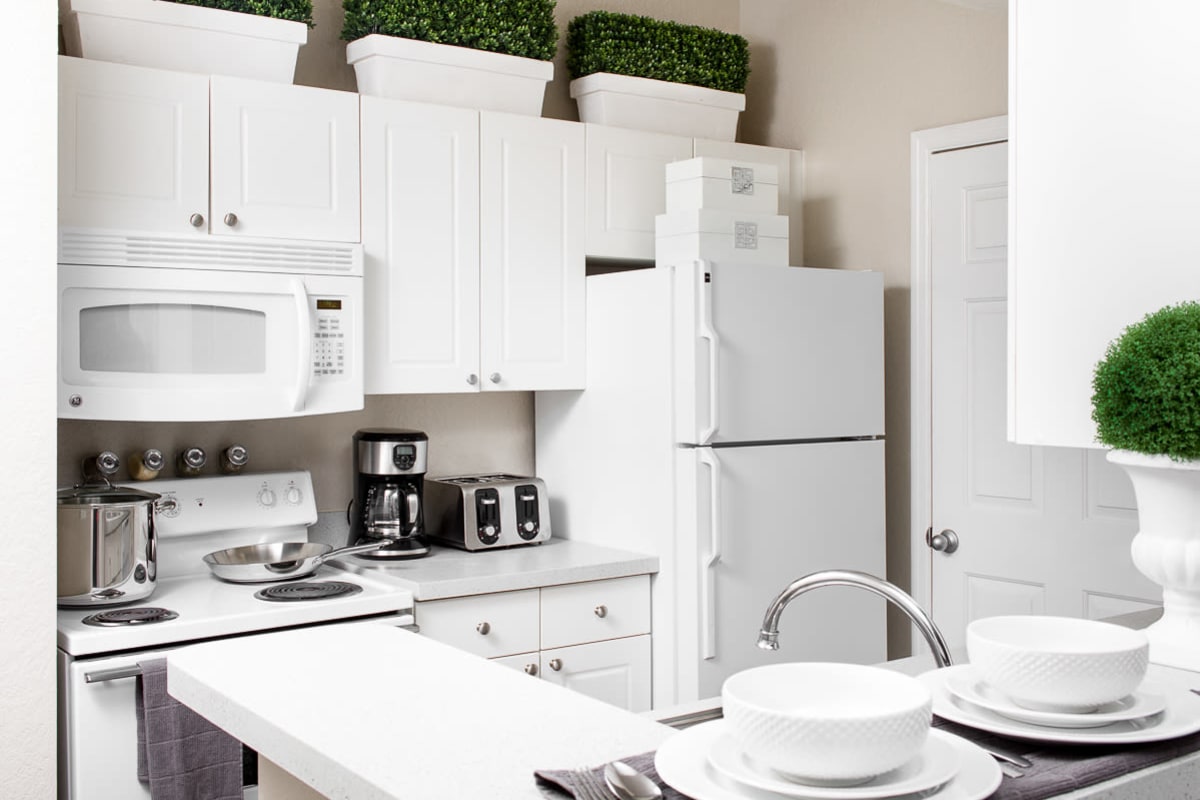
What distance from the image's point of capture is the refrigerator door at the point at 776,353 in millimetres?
2941

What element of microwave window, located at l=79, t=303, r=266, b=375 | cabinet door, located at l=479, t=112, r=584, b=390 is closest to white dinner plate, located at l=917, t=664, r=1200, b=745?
microwave window, located at l=79, t=303, r=266, b=375

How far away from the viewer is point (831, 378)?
321cm

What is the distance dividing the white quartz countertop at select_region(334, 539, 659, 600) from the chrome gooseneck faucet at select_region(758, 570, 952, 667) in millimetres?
1436

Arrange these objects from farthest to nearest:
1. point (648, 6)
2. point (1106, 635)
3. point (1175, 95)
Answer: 1. point (648, 6)
2. point (1175, 95)
3. point (1106, 635)

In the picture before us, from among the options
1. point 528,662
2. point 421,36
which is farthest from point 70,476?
point 421,36

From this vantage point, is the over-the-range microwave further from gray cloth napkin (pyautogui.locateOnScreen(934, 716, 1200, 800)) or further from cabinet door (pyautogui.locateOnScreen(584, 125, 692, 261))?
gray cloth napkin (pyautogui.locateOnScreen(934, 716, 1200, 800))

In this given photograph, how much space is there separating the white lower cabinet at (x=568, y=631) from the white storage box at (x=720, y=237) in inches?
Result: 35.9

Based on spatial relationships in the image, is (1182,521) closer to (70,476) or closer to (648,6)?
A: (70,476)

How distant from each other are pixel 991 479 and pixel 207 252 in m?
2.20

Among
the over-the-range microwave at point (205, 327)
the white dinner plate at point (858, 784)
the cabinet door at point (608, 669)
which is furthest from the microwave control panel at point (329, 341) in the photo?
the white dinner plate at point (858, 784)

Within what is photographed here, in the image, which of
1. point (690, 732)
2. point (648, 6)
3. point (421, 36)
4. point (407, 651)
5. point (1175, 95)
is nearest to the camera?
point (690, 732)

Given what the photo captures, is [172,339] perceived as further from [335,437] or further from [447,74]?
[447,74]

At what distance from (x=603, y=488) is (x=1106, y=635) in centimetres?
216

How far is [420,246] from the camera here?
3.00m
